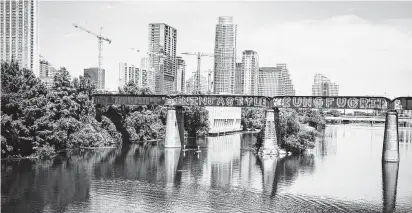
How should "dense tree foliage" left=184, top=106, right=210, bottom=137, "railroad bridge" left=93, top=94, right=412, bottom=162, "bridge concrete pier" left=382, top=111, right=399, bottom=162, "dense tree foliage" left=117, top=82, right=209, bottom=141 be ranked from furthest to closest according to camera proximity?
"dense tree foliage" left=184, top=106, right=210, bottom=137 < "dense tree foliage" left=117, top=82, right=209, bottom=141 < "railroad bridge" left=93, top=94, right=412, bottom=162 < "bridge concrete pier" left=382, top=111, right=399, bottom=162

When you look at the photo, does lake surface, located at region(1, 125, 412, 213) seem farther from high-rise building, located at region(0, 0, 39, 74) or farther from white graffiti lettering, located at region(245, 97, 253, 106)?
high-rise building, located at region(0, 0, 39, 74)

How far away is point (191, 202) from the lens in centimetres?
4134

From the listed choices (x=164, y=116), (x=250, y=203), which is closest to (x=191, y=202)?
(x=250, y=203)

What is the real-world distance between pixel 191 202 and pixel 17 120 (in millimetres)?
31805

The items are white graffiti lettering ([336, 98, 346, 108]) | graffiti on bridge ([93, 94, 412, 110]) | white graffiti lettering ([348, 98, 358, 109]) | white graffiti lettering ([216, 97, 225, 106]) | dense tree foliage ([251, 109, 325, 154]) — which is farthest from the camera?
white graffiti lettering ([216, 97, 225, 106])

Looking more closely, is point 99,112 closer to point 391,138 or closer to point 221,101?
point 221,101

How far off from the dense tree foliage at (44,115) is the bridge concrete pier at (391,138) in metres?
47.6

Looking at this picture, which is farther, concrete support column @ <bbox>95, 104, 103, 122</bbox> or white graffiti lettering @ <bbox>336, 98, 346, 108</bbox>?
concrete support column @ <bbox>95, 104, 103, 122</bbox>

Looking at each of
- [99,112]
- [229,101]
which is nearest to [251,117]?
[99,112]

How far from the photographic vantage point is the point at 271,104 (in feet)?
Result: 252

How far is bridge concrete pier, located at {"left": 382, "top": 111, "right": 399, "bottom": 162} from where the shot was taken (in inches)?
2714

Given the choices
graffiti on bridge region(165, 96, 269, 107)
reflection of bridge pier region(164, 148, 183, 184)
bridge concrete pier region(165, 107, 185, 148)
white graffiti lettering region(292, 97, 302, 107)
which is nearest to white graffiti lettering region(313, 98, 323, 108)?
white graffiti lettering region(292, 97, 302, 107)

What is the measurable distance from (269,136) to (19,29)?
133277mm

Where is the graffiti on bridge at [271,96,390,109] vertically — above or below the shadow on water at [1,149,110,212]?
Result: above
